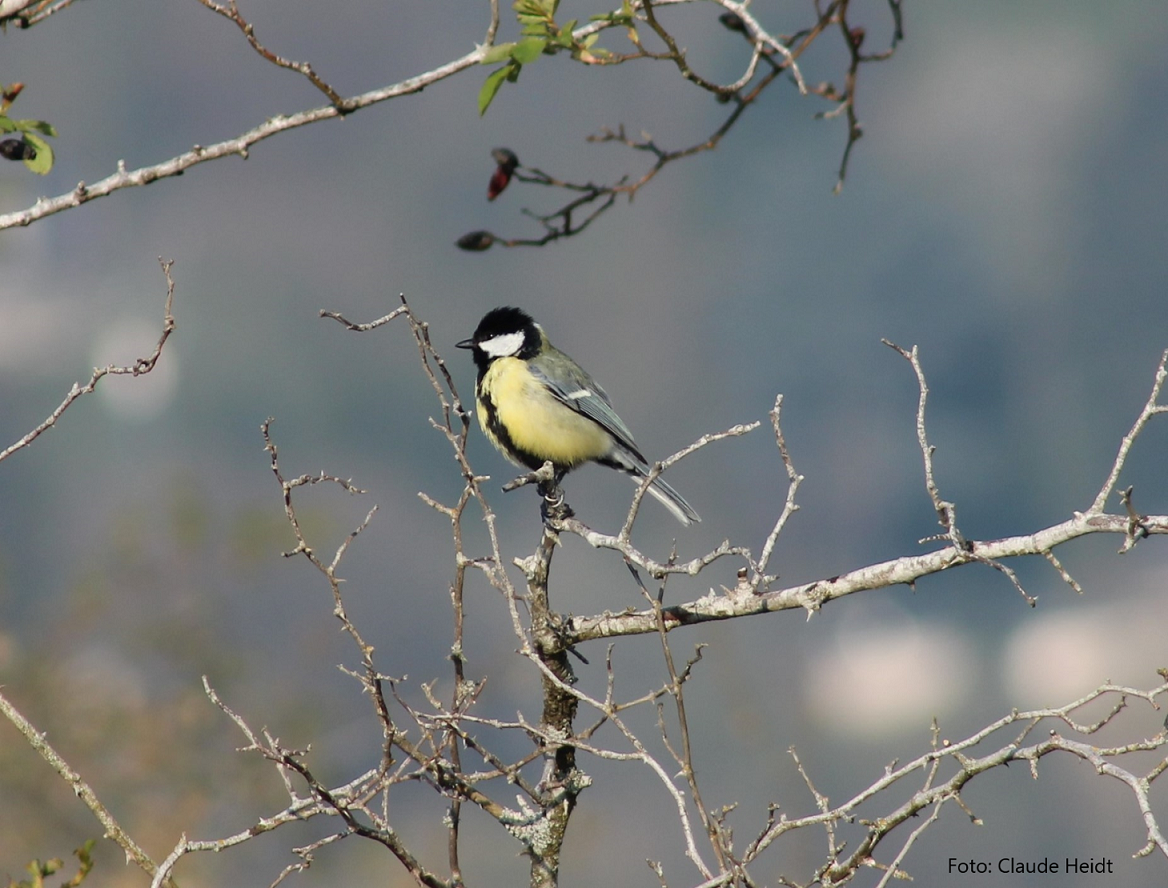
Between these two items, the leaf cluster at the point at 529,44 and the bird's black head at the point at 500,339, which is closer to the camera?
the leaf cluster at the point at 529,44

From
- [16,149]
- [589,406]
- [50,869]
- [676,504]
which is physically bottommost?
[50,869]

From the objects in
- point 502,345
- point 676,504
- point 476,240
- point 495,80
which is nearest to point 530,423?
point 502,345

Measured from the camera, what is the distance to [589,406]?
12.3 ft

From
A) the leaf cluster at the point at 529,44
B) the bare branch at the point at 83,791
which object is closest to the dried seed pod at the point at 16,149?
the leaf cluster at the point at 529,44

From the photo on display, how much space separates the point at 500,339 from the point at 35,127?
2035 mm

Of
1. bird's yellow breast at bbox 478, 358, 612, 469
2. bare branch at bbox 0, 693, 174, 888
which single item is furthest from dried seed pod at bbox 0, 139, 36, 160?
bird's yellow breast at bbox 478, 358, 612, 469

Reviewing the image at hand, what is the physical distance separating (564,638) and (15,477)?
7368 mm

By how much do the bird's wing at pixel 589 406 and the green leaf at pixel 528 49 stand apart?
6.46 ft

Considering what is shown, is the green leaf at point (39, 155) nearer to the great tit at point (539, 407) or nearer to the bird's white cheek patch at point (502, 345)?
the great tit at point (539, 407)

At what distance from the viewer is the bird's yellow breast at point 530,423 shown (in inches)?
142

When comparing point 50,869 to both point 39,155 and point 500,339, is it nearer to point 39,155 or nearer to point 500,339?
point 39,155

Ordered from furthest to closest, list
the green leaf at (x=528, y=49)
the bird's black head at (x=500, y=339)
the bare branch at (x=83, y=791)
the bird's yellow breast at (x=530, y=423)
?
1. the bird's black head at (x=500, y=339)
2. the bird's yellow breast at (x=530, y=423)
3. the green leaf at (x=528, y=49)
4. the bare branch at (x=83, y=791)

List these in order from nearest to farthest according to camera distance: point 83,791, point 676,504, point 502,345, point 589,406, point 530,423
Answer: point 83,791 → point 676,504 → point 530,423 → point 589,406 → point 502,345

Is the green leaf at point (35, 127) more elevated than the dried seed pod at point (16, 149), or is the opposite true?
the green leaf at point (35, 127)
